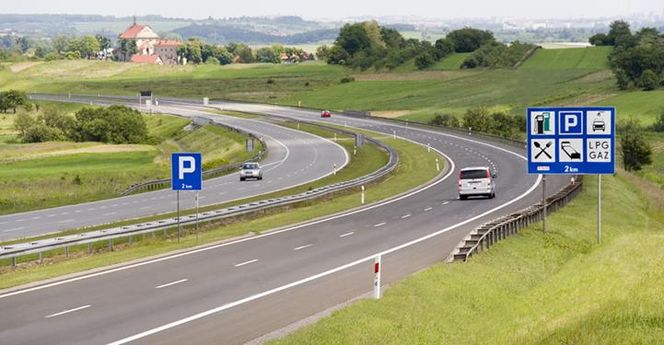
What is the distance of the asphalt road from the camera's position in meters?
53.2

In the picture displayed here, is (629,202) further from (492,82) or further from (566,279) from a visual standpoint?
(492,82)

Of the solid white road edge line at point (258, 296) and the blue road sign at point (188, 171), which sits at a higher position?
the blue road sign at point (188, 171)

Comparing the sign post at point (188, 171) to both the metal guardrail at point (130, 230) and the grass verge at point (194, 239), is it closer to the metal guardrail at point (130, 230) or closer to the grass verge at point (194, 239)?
the grass verge at point (194, 239)

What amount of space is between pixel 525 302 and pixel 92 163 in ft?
271

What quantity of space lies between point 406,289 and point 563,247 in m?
14.4

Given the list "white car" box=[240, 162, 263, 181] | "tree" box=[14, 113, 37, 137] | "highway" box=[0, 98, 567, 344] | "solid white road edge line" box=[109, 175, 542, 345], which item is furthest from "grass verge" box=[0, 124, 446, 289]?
"tree" box=[14, 113, 37, 137]

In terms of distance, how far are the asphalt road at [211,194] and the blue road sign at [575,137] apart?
21.5 metres

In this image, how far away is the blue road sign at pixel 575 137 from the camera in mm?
40219

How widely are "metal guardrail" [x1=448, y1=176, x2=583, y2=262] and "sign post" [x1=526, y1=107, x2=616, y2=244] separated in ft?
4.78

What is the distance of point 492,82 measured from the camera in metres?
186

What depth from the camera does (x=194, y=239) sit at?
39.8 metres

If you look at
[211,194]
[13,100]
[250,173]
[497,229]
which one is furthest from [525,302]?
[13,100]

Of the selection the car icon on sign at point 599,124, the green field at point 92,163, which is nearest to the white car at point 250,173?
the green field at point 92,163

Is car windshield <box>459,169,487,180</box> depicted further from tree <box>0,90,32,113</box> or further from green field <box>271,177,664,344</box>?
tree <box>0,90,32,113</box>
